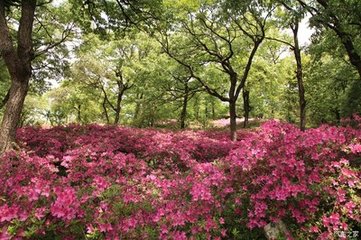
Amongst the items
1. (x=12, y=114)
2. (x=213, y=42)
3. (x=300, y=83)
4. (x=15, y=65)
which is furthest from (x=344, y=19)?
(x=12, y=114)

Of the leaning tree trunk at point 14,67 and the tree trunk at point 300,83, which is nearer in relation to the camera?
the leaning tree trunk at point 14,67

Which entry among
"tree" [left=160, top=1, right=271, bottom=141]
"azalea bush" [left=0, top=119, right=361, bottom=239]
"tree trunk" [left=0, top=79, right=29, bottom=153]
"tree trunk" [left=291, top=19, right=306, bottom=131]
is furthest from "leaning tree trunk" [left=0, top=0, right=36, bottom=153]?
"tree trunk" [left=291, top=19, right=306, bottom=131]

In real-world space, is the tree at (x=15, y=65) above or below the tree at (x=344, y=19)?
below

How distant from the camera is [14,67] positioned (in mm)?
7320

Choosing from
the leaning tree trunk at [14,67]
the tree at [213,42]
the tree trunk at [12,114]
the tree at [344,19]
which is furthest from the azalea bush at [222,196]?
the tree at [213,42]

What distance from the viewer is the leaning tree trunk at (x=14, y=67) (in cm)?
718

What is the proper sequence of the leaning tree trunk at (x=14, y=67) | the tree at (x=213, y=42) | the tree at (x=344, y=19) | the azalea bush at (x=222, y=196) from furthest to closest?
the tree at (x=213, y=42)
the tree at (x=344, y=19)
the leaning tree trunk at (x=14, y=67)
the azalea bush at (x=222, y=196)

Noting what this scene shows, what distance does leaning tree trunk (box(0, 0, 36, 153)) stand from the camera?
7.18 m

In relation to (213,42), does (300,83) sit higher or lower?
lower

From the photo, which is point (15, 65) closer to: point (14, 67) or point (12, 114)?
point (14, 67)

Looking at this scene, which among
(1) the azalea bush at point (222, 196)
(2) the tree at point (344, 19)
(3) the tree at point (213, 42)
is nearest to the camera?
(1) the azalea bush at point (222, 196)

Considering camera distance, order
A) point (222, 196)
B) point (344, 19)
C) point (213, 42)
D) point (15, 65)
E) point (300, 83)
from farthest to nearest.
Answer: point (213, 42)
point (300, 83)
point (344, 19)
point (15, 65)
point (222, 196)

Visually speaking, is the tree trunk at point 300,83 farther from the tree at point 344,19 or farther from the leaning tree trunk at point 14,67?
the leaning tree trunk at point 14,67

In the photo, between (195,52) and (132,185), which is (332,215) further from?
(195,52)
